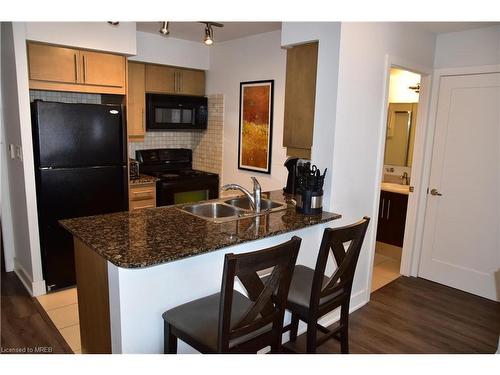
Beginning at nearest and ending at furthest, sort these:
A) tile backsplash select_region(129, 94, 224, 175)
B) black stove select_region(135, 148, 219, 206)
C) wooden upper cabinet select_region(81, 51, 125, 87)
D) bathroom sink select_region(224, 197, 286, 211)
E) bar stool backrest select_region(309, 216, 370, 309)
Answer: bar stool backrest select_region(309, 216, 370, 309) → bathroom sink select_region(224, 197, 286, 211) → wooden upper cabinet select_region(81, 51, 125, 87) → black stove select_region(135, 148, 219, 206) → tile backsplash select_region(129, 94, 224, 175)

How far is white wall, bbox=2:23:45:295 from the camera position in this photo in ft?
9.32

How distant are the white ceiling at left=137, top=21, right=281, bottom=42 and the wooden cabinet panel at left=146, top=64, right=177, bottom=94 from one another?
38 centimetres

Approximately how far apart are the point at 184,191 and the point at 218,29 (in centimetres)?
180

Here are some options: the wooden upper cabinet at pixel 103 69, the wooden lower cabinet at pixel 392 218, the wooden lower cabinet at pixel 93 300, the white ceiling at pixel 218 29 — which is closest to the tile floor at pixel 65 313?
the wooden lower cabinet at pixel 93 300

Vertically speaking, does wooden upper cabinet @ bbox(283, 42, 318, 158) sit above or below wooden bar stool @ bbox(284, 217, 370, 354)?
above

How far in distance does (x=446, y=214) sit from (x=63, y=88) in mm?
3760

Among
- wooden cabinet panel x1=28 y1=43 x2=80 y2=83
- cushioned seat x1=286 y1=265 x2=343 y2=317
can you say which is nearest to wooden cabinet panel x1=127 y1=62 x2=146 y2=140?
wooden cabinet panel x1=28 y1=43 x2=80 y2=83

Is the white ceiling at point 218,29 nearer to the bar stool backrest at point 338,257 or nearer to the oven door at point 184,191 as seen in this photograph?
the oven door at point 184,191

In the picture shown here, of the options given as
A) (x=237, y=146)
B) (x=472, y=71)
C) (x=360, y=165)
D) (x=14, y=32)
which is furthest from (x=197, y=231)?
(x=472, y=71)

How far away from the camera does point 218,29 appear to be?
3.82m

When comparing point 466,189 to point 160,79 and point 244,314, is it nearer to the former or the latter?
point 244,314

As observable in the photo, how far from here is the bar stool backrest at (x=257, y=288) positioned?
1370 millimetres

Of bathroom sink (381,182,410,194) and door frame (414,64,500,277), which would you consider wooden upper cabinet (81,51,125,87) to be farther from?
bathroom sink (381,182,410,194)

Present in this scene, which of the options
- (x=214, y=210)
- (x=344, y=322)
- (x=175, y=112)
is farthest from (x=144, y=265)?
(x=175, y=112)
